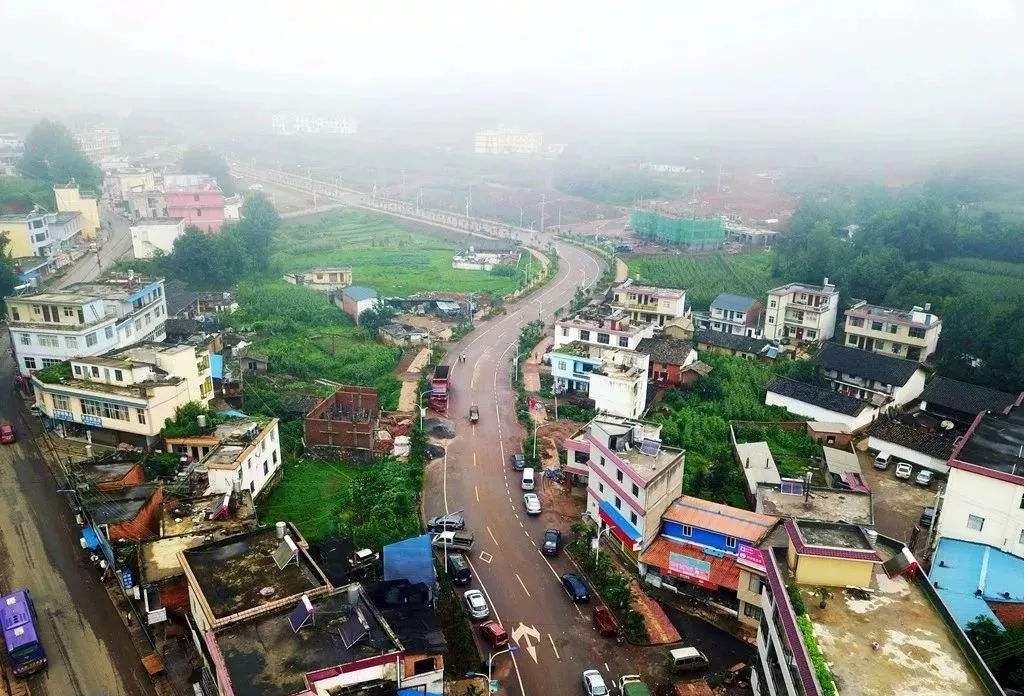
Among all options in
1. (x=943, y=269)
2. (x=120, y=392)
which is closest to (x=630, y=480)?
(x=120, y=392)

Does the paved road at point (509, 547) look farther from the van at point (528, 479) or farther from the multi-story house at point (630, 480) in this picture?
the multi-story house at point (630, 480)

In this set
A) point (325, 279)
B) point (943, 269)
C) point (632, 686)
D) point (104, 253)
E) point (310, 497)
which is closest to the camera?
point (632, 686)

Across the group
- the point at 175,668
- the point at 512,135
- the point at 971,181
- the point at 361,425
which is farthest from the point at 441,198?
the point at 175,668

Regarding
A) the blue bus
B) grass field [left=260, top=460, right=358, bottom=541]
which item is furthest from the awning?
the blue bus

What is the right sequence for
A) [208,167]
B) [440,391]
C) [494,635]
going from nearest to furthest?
[494,635]
[440,391]
[208,167]

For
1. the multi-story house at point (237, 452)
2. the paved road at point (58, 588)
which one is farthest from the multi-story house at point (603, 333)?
the paved road at point (58, 588)

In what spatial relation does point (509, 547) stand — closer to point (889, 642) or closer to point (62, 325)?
point (889, 642)

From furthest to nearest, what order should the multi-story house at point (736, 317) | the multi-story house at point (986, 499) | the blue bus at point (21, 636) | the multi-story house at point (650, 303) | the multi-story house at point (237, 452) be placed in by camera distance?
1. the multi-story house at point (736, 317)
2. the multi-story house at point (650, 303)
3. the multi-story house at point (237, 452)
4. the multi-story house at point (986, 499)
5. the blue bus at point (21, 636)
